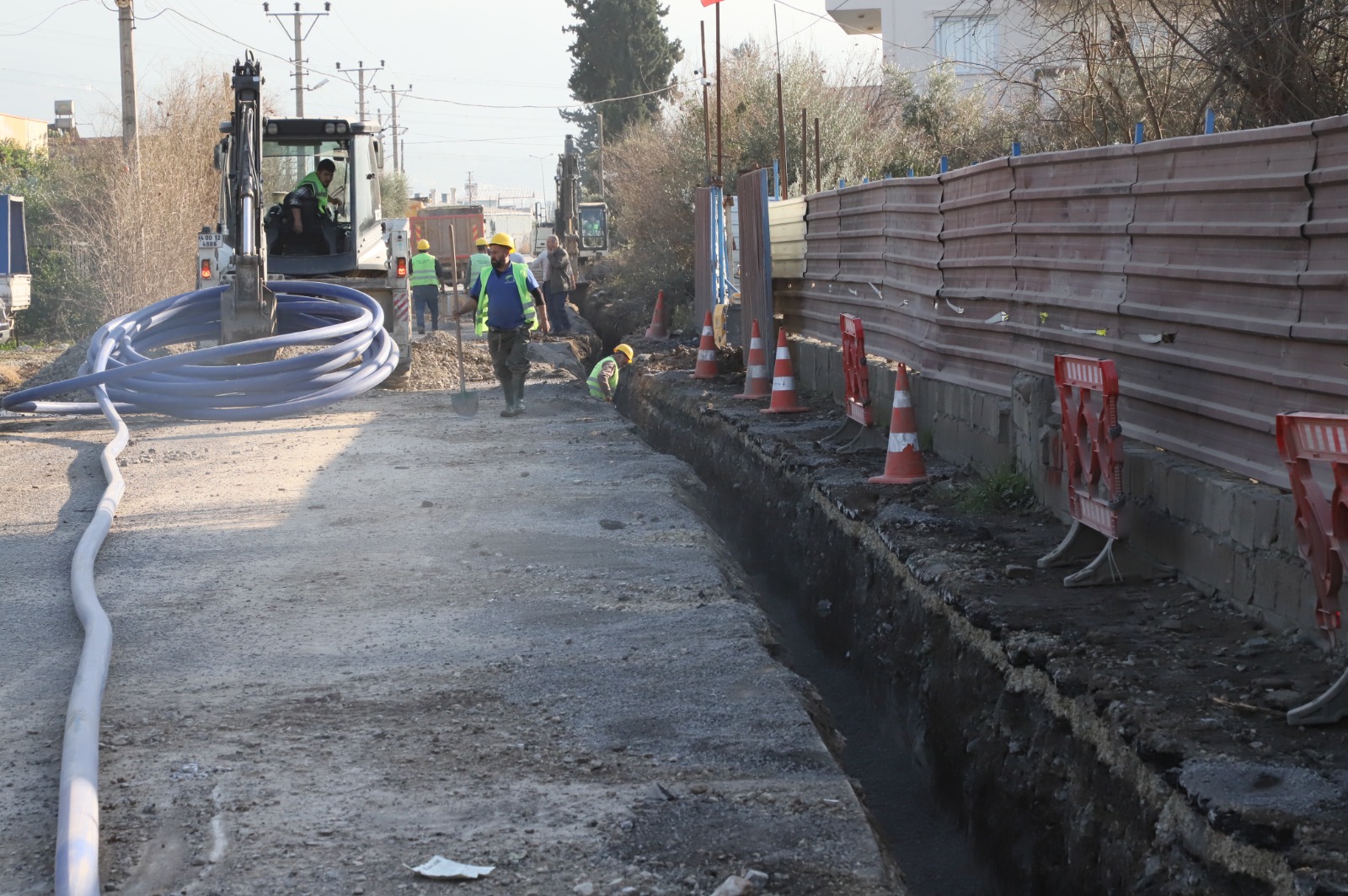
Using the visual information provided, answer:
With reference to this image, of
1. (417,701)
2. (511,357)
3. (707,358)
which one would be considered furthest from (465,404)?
(417,701)

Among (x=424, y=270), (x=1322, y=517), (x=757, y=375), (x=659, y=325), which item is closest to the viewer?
(x=1322, y=517)

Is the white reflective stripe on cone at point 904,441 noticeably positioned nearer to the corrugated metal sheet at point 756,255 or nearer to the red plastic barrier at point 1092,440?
the red plastic barrier at point 1092,440

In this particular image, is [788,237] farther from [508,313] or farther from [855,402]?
[855,402]

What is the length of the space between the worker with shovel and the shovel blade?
0.41 meters

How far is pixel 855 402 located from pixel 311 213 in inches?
362

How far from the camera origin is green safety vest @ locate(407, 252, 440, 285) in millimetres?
22344

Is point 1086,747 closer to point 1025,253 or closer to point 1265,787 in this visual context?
point 1265,787

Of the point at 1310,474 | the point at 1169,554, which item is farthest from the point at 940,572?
the point at 1310,474

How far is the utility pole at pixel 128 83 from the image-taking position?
23.8m

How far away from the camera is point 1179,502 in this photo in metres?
5.20

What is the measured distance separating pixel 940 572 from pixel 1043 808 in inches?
64.7

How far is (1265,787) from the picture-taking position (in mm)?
3344

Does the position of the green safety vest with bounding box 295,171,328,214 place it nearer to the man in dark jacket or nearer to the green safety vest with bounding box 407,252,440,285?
the green safety vest with bounding box 407,252,440,285

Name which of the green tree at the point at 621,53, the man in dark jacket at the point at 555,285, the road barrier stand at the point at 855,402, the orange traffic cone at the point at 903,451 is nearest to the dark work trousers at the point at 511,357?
the road barrier stand at the point at 855,402
